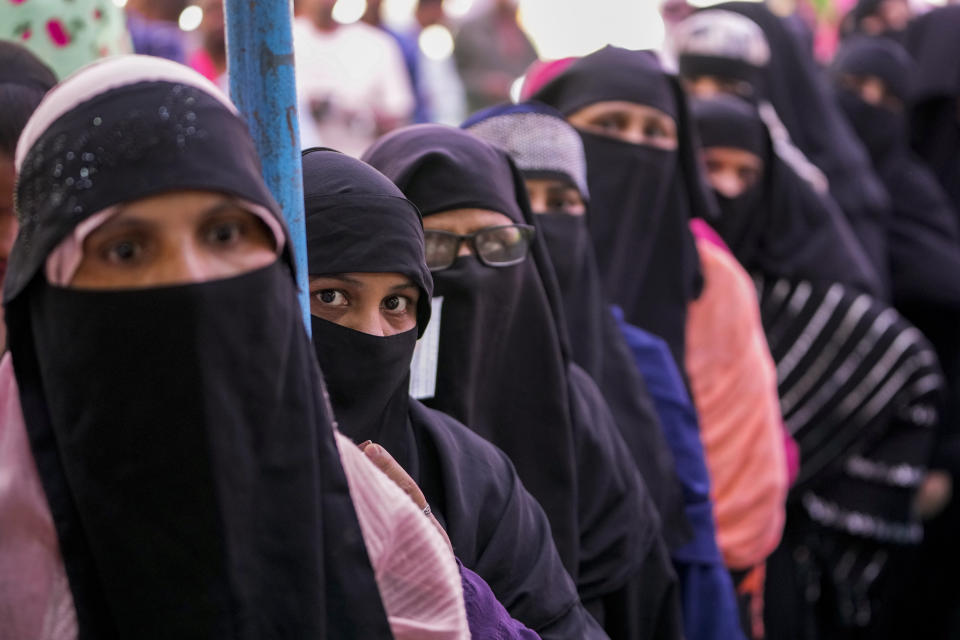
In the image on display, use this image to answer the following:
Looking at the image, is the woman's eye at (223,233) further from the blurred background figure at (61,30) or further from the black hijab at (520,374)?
the blurred background figure at (61,30)

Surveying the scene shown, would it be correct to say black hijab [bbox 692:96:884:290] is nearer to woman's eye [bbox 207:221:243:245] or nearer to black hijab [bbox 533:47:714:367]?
black hijab [bbox 533:47:714:367]

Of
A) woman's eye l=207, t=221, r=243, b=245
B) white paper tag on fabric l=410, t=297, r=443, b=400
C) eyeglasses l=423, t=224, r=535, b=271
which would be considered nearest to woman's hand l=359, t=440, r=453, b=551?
woman's eye l=207, t=221, r=243, b=245

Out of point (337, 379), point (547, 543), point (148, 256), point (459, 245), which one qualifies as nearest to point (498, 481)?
point (547, 543)

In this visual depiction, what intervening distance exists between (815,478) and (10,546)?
3359mm

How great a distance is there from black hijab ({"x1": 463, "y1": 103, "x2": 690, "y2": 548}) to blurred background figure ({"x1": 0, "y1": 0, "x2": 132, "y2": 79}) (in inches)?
30.6

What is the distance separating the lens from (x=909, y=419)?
4.25 m

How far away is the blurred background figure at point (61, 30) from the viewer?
240 centimetres

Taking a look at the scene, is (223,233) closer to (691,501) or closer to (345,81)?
(691,501)

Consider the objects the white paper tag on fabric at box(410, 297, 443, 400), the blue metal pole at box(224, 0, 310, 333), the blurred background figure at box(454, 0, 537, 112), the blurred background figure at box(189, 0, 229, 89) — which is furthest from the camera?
the blurred background figure at box(454, 0, 537, 112)

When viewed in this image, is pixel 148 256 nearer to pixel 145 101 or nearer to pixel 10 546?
pixel 145 101

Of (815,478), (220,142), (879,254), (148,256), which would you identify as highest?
(220,142)

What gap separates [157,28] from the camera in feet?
14.6

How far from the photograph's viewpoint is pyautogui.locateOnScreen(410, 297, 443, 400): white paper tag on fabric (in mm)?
2047

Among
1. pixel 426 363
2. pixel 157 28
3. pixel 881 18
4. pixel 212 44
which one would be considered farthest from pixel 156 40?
pixel 881 18
